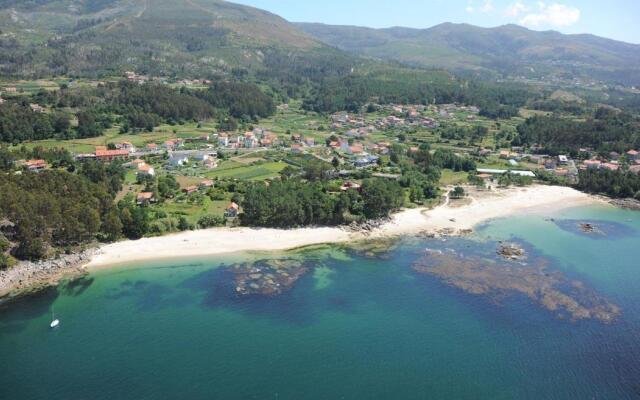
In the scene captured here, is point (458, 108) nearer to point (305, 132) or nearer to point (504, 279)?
point (305, 132)

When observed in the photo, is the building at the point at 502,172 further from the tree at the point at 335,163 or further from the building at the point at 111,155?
the building at the point at 111,155

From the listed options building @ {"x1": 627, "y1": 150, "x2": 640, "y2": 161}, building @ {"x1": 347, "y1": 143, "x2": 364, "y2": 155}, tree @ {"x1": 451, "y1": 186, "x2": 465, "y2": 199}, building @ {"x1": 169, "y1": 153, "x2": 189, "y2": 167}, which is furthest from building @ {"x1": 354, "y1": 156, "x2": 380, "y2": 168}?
building @ {"x1": 627, "y1": 150, "x2": 640, "y2": 161}

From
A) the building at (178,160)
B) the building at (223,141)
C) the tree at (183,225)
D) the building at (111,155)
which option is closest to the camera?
the tree at (183,225)

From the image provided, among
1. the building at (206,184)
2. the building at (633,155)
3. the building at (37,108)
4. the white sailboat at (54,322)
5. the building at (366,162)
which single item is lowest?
the white sailboat at (54,322)

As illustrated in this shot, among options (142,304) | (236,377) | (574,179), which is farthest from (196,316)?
(574,179)

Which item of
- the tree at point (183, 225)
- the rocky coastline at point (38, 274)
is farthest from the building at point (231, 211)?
the rocky coastline at point (38, 274)

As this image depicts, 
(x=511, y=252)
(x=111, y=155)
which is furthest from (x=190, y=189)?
(x=511, y=252)
